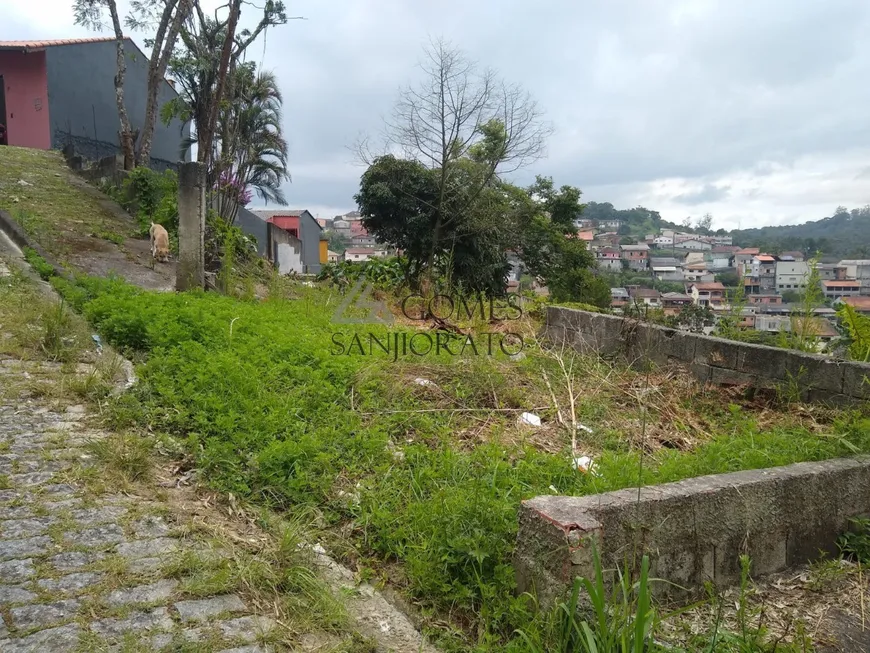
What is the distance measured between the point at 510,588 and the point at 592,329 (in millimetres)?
4413

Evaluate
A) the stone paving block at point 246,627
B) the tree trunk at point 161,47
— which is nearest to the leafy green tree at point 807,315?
the stone paving block at point 246,627

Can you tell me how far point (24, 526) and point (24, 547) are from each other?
193mm

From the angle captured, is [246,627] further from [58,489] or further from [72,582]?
[58,489]

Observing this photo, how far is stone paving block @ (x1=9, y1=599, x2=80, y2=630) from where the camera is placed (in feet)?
6.82

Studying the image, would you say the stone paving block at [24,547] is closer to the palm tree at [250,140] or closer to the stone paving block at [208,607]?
the stone paving block at [208,607]

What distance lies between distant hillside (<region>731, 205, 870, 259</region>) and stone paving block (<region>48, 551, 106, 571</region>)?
5818 mm

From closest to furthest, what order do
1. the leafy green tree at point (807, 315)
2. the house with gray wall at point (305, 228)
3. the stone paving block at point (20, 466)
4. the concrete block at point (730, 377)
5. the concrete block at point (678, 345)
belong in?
the stone paving block at point (20, 466)
the concrete block at point (730, 377)
the leafy green tree at point (807, 315)
the concrete block at point (678, 345)
the house with gray wall at point (305, 228)

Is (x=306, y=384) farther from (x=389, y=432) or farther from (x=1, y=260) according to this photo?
(x=1, y=260)

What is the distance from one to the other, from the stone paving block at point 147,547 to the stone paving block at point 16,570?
315mm

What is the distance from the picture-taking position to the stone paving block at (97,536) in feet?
8.62

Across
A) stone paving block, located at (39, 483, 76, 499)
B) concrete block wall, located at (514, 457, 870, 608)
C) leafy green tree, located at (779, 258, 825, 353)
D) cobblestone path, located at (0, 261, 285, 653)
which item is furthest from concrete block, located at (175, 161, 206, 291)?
concrete block wall, located at (514, 457, 870, 608)

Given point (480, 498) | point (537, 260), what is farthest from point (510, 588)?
point (537, 260)

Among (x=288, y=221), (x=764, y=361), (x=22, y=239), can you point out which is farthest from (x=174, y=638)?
(x=288, y=221)

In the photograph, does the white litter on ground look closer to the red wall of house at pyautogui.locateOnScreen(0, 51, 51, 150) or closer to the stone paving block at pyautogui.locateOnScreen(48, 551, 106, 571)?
the stone paving block at pyautogui.locateOnScreen(48, 551, 106, 571)
